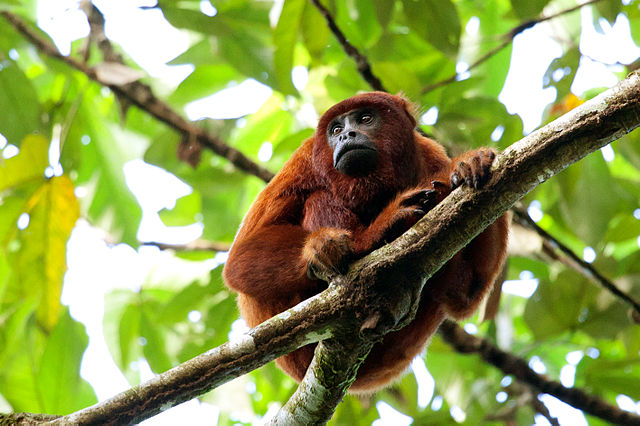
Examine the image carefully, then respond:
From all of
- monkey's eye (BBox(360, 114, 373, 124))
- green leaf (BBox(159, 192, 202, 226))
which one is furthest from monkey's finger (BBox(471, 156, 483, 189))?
green leaf (BBox(159, 192, 202, 226))

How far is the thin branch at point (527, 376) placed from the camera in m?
4.67

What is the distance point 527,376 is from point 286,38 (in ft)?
10.00

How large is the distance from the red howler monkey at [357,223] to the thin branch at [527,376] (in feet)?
3.97

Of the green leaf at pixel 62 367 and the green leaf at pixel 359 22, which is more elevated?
the green leaf at pixel 359 22

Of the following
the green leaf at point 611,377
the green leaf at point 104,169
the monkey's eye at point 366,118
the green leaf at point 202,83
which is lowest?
the green leaf at point 611,377

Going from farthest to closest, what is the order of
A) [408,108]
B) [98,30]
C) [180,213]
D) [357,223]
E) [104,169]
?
[180,213], [104,169], [98,30], [408,108], [357,223]

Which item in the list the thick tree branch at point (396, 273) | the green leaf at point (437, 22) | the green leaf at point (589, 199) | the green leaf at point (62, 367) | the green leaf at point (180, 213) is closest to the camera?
the thick tree branch at point (396, 273)

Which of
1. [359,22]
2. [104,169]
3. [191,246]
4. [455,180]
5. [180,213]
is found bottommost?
[180,213]

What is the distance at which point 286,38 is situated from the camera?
438 cm

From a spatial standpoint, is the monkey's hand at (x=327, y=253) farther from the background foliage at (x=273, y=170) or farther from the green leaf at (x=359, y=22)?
the green leaf at (x=359, y=22)

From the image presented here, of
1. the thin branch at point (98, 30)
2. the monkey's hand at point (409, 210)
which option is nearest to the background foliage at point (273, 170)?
the thin branch at point (98, 30)

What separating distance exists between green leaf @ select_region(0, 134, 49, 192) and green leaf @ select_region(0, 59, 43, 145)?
0.31m

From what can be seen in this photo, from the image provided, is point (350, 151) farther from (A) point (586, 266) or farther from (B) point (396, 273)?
(A) point (586, 266)

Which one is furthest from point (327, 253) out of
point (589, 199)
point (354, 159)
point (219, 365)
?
point (589, 199)
